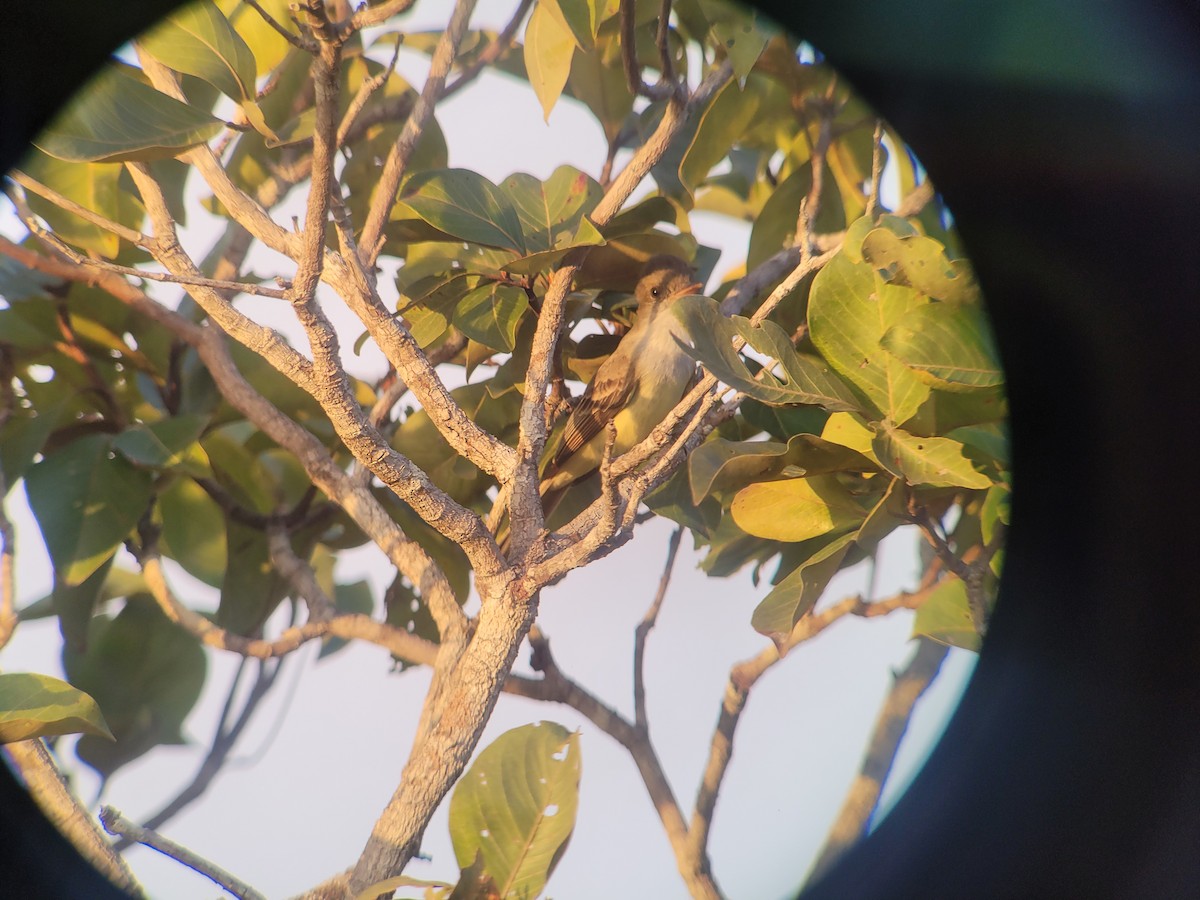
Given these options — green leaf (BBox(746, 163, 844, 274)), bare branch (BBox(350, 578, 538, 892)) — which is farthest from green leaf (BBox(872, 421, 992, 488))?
green leaf (BBox(746, 163, 844, 274))

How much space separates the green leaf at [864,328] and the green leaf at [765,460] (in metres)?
0.10

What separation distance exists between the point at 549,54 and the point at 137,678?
151 centimetres

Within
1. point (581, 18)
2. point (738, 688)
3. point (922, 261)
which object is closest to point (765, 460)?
point (922, 261)

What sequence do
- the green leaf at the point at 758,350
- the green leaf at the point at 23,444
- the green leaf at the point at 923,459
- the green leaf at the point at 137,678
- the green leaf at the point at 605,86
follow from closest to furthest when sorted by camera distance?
1. the green leaf at the point at 758,350
2. the green leaf at the point at 923,459
3. the green leaf at the point at 23,444
4. the green leaf at the point at 605,86
5. the green leaf at the point at 137,678

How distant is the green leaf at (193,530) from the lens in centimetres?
165

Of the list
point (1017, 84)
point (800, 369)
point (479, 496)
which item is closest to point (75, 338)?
point (479, 496)

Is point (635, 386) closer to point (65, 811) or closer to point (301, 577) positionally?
point (301, 577)

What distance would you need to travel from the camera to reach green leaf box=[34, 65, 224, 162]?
114 centimetres

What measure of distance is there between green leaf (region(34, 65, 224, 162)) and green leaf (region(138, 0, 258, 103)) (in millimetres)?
127

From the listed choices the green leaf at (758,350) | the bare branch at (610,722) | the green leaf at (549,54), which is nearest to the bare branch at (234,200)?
the green leaf at (549,54)

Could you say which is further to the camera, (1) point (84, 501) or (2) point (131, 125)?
(1) point (84, 501)

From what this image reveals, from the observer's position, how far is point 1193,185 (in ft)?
2.81

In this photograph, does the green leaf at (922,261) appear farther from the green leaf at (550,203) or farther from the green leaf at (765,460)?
the green leaf at (550,203)

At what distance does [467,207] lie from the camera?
1.33 metres
